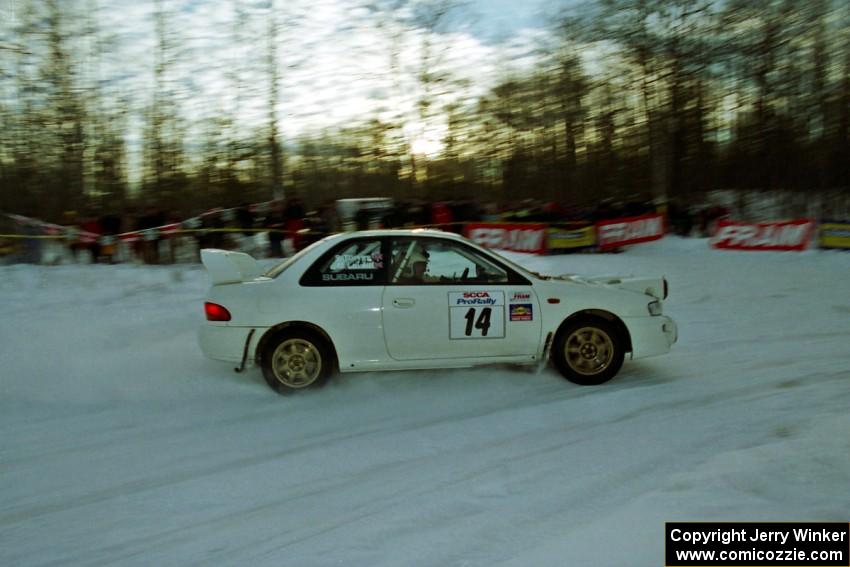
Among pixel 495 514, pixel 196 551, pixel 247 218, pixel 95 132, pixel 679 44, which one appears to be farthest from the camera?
pixel 679 44

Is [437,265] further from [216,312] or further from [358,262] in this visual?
[216,312]

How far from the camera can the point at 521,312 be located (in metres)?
6.30

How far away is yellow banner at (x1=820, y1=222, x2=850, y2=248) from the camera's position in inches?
648

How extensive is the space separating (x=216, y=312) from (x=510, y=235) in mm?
12328

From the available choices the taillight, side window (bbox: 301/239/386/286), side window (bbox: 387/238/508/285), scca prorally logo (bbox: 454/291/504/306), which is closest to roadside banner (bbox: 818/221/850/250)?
side window (bbox: 387/238/508/285)

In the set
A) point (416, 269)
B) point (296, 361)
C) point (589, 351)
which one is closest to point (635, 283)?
point (589, 351)

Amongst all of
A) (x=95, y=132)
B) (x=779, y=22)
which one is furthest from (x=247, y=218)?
(x=779, y=22)

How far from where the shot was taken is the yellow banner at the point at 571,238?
17578 mm

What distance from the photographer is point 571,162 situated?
1212 inches

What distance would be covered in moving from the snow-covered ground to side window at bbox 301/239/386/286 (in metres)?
0.98

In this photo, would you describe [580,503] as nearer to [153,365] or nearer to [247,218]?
[153,365]

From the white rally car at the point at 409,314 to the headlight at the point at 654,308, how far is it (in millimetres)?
10

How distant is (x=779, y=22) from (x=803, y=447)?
2681cm

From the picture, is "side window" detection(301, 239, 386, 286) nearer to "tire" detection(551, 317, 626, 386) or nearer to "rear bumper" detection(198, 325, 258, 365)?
"rear bumper" detection(198, 325, 258, 365)
